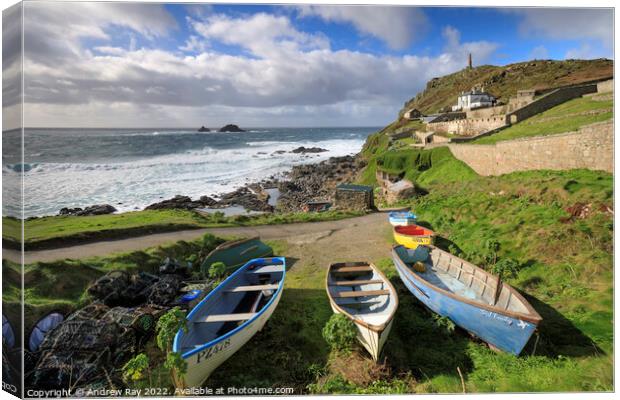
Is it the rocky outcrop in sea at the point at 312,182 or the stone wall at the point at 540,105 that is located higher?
the stone wall at the point at 540,105

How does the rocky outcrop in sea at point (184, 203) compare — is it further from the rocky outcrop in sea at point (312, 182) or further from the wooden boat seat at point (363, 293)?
the wooden boat seat at point (363, 293)

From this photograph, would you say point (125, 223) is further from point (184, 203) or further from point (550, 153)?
point (550, 153)

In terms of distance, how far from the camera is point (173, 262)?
10016 mm

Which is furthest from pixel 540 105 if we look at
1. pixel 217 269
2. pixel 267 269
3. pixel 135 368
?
pixel 135 368

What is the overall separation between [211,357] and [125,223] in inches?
404

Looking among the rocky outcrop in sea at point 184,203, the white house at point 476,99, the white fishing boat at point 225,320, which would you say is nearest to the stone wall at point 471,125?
the white house at point 476,99

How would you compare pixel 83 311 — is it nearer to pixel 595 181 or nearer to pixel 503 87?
pixel 595 181

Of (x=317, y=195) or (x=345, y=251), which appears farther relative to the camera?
(x=317, y=195)

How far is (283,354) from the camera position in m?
6.40

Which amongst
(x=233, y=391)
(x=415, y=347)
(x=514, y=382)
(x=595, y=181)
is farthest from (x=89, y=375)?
(x=595, y=181)

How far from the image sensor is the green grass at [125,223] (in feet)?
33.6

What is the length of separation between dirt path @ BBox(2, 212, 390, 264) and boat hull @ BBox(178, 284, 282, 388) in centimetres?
507

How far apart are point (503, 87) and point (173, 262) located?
5323 cm

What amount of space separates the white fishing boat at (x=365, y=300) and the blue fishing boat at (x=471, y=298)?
2.77ft
